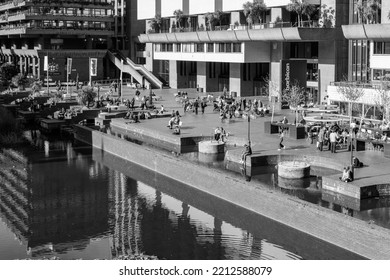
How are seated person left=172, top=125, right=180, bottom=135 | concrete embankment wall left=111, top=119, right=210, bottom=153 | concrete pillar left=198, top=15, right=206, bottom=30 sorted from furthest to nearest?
concrete pillar left=198, top=15, right=206, bottom=30 < seated person left=172, top=125, right=180, bottom=135 < concrete embankment wall left=111, top=119, right=210, bottom=153

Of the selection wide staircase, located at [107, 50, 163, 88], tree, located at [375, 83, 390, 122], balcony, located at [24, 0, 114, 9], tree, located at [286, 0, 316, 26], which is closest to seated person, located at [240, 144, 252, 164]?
tree, located at [375, 83, 390, 122]

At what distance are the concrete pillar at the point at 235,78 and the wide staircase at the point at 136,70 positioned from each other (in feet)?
49.9

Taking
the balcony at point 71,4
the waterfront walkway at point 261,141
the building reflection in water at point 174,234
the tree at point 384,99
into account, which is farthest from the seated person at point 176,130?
the balcony at point 71,4

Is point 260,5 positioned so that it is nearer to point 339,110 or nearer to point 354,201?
point 339,110

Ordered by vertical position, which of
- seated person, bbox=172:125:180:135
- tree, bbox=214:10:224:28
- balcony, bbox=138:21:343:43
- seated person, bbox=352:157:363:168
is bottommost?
seated person, bbox=352:157:363:168

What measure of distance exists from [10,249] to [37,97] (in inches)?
→ 2029

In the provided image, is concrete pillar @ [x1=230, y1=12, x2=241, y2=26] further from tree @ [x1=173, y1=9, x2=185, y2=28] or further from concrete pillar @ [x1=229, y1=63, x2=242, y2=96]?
tree @ [x1=173, y1=9, x2=185, y2=28]

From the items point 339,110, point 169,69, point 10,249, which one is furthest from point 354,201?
point 169,69

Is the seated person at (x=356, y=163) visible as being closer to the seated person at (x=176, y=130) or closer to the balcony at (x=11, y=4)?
the seated person at (x=176, y=130)

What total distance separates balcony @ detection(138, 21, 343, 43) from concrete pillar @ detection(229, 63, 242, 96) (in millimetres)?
3882

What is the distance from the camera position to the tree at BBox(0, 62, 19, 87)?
9519cm

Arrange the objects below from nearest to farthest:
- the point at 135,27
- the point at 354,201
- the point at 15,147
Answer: the point at 354,201 → the point at 15,147 → the point at 135,27

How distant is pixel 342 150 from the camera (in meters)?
39.1

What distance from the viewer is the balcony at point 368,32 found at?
5269cm
